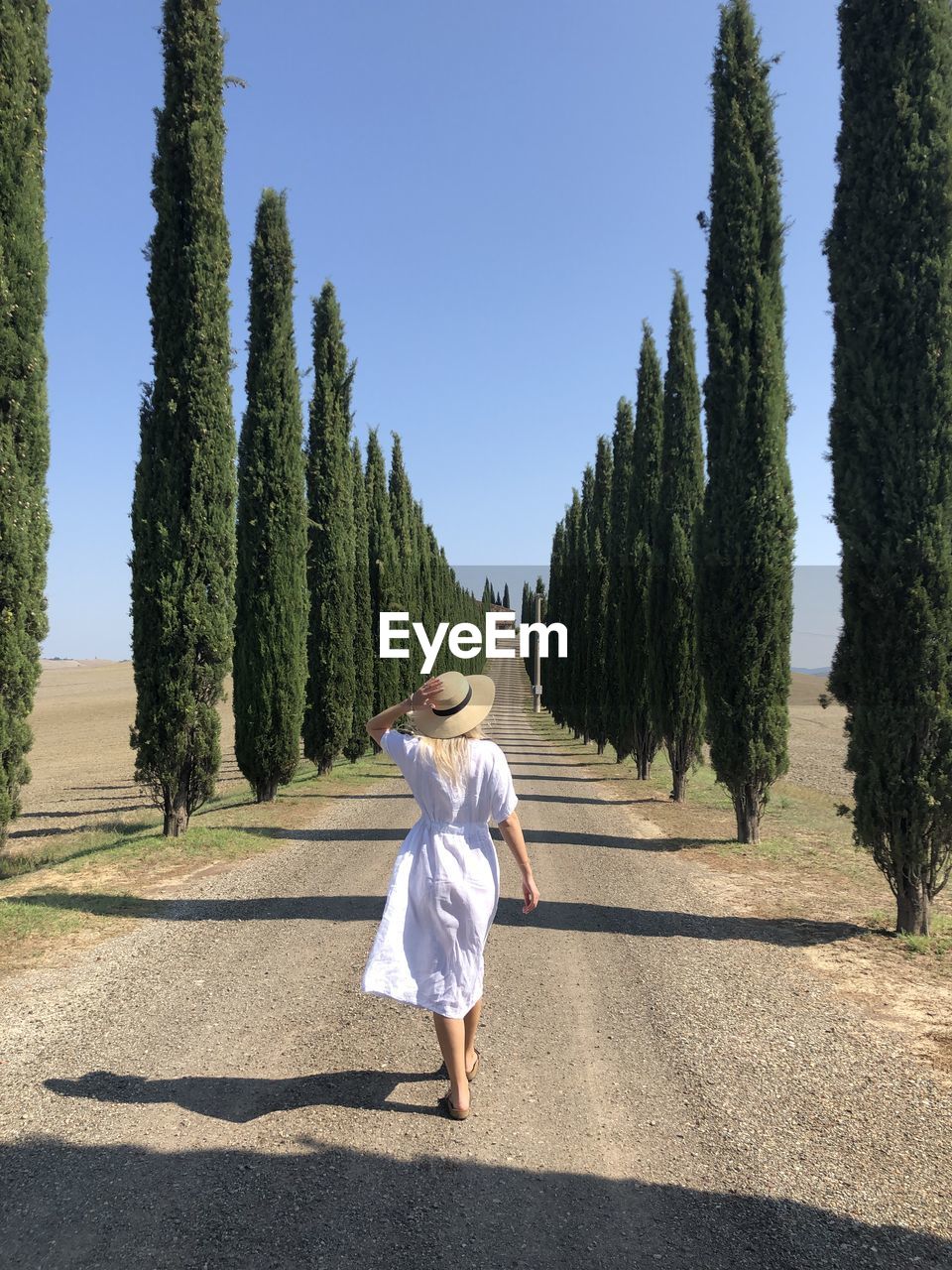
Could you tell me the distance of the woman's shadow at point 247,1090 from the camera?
3.72 metres

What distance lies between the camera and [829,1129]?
3.68 meters

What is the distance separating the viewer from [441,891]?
3752mm

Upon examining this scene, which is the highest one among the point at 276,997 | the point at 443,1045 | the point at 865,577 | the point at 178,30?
the point at 178,30

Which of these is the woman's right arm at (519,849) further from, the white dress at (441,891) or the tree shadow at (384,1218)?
the tree shadow at (384,1218)

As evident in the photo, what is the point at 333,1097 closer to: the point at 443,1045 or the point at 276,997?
the point at 443,1045

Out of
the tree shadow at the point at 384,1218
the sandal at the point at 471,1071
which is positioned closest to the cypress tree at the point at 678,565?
the sandal at the point at 471,1071

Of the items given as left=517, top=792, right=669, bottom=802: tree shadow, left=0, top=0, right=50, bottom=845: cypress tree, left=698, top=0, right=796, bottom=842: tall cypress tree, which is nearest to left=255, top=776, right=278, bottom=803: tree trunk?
left=517, top=792, right=669, bottom=802: tree shadow

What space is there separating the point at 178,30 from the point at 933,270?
10.5 metres

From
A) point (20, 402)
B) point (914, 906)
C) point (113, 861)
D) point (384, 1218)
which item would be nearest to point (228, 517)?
point (20, 402)

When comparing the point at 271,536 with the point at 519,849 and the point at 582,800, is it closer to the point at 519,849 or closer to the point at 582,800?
the point at 582,800

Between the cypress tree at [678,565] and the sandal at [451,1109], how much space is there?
11.5 m

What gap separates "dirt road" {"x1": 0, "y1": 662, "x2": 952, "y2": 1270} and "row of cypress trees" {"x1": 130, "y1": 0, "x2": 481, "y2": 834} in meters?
4.75

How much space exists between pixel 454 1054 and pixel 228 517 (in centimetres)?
877

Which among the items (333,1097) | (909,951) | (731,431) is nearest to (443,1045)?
(333,1097)
